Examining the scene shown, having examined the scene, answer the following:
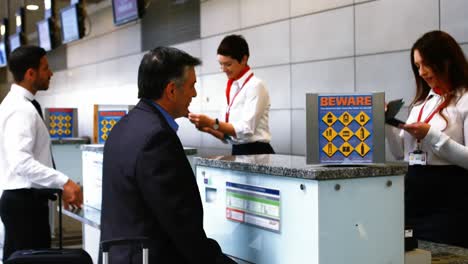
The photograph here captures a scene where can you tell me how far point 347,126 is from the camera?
191 centimetres

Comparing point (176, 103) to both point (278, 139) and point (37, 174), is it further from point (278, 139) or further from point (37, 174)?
point (278, 139)

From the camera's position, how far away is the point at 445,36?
270cm

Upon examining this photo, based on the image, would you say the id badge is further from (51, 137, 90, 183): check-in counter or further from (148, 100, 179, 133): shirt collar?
(51, 137, 90, 183): check-in counter

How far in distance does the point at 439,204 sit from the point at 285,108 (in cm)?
368

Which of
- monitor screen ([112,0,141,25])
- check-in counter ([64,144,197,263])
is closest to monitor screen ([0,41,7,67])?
monitor screen ([112,0,141,25])

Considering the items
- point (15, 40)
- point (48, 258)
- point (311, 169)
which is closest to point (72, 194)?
point (48, 258)

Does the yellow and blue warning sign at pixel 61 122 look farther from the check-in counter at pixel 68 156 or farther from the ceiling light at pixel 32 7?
the ceiling light at pixel 32 7

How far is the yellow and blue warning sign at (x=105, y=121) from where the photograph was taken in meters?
3.95

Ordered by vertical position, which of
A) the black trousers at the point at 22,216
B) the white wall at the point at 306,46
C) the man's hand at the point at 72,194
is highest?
the white wall at the point at 306,46

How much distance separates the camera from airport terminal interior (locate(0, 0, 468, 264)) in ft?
6.20

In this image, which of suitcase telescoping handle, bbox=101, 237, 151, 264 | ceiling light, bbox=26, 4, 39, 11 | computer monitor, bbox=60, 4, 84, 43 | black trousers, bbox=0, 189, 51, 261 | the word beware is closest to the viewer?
suitcase telescoping handle, bbox=101, 237, 151, 264

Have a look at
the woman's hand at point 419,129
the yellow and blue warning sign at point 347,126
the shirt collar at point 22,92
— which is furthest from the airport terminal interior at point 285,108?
the shirt collar at point 22,92

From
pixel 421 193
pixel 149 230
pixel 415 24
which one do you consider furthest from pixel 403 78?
pixel 149 230

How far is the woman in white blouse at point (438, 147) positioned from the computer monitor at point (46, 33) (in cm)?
842
